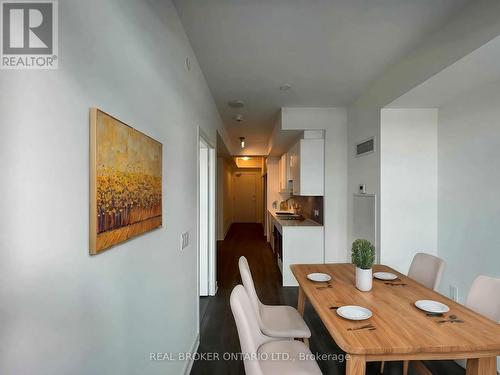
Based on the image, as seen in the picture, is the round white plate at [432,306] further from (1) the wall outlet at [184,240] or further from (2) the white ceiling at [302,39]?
(2) the white ceiling at [302,39]

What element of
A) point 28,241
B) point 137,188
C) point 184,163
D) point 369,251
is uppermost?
point 184,163

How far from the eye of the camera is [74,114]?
763 millimetres

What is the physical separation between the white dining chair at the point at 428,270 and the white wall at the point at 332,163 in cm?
161

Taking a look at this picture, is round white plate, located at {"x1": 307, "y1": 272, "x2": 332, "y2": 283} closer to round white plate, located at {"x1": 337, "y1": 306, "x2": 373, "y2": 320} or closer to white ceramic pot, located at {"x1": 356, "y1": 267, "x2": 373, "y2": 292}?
white ceramic pot, located at {"x1": 356, "y1": 267, "x2": 373, "y2": 292}

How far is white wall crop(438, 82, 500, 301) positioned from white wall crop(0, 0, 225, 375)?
260 cm

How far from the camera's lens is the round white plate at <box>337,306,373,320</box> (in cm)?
141

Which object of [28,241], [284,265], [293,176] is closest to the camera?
[28,241]

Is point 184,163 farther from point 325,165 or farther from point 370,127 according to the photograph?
point 325,165

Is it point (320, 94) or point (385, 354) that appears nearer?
point (385, 354)

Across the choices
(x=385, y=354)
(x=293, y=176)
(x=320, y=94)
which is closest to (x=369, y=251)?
(x=385, y=354)

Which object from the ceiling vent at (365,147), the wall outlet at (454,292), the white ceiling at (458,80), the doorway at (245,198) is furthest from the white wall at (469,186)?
the doorway at (245,198)

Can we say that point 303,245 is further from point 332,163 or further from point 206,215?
point 206,215

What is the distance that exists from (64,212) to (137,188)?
419 millimetres

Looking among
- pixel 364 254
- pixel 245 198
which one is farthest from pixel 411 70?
pixel 245 198
